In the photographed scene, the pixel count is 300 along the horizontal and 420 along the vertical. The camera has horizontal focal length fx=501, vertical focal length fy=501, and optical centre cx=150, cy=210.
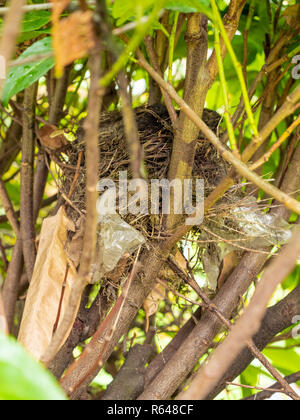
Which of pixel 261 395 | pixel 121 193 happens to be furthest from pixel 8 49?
pixel 261 395

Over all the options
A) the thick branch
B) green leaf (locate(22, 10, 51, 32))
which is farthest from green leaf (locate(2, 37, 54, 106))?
the thick branch

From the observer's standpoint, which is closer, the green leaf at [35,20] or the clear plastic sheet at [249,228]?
the green leaf at [35,20]

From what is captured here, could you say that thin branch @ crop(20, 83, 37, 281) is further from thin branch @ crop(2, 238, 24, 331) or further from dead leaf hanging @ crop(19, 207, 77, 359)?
dead leaf hanging @ crop(19, 207, 77, 359)

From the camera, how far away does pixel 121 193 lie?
0.98 m

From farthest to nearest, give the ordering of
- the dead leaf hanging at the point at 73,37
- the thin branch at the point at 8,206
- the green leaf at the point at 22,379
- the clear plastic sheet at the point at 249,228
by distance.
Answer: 1. the thin branch at the point at 8,206
2. the clear plastic sheet at the point at 249,228
3. the dead leaf hanging at the point at 73,37
4. the green leaf at the point at 22,379

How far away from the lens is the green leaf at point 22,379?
240 millimetres

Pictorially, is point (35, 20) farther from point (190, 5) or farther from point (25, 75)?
point (190, 5)

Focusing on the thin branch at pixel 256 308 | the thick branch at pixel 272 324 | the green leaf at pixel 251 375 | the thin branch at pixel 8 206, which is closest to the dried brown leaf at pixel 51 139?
the thin branch at pixel 8 206

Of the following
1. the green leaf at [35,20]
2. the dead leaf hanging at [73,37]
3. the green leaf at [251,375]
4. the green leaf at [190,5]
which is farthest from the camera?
the green leaf at [251,375]

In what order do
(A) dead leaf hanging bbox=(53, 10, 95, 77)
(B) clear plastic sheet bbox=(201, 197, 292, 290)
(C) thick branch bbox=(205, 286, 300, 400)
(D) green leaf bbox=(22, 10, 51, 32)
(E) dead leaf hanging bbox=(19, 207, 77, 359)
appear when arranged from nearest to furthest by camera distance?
(A) dead leaf hanging bbox=(53, 10, 95, 77) → (D) green leaf bbox=(22, 10, 51, 32) → (E) dead leaf hanging bbox=(19, 207, 77, 359) → (B) clear plastic sheet bbox=(201, 197, 292, 290) → (C) thick branch bbox=(205, 286, 300, 400)

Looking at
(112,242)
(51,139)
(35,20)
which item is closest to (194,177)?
(112,242)

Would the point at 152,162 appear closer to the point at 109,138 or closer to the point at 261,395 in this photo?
the point at 109,138

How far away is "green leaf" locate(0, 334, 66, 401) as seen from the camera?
240 millimetres

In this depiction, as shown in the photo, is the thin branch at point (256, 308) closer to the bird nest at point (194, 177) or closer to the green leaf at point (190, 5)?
the green leaf at point (190, 5)
